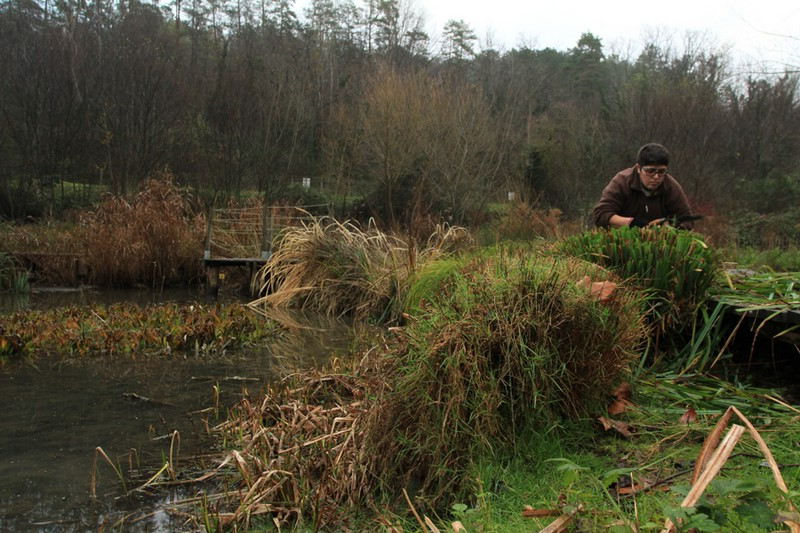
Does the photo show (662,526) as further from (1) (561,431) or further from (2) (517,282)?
(2) (517,282)

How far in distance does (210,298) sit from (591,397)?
1008cm

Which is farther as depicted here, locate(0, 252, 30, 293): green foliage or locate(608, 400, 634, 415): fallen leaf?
locate(0, 252, 30, 293): green foliage

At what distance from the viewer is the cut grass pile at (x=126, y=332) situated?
7.07 metres

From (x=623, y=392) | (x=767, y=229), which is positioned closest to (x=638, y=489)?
(x=623, y=392)

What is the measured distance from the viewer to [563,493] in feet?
8.09

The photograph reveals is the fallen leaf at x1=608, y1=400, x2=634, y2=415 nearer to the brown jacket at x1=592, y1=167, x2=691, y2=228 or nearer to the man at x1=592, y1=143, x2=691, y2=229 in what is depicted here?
the man at x1=592, y1=143, x2=691, y2=229

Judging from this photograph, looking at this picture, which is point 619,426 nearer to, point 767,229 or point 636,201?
point 636,201

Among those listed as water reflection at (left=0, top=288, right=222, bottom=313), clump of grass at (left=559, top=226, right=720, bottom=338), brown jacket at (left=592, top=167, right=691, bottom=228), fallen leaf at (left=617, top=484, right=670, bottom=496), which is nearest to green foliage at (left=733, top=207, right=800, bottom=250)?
water reflection at (left=0, top=288, right=222, bottom=313)

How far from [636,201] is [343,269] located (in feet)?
20.3

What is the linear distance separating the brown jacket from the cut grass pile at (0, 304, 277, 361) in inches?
158

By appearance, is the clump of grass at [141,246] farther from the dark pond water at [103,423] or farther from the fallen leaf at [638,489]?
the fallen leaf at [638,489]

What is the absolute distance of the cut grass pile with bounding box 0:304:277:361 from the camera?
23.2ft

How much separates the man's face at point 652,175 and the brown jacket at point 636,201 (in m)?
0.09

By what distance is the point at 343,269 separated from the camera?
11.0 m
